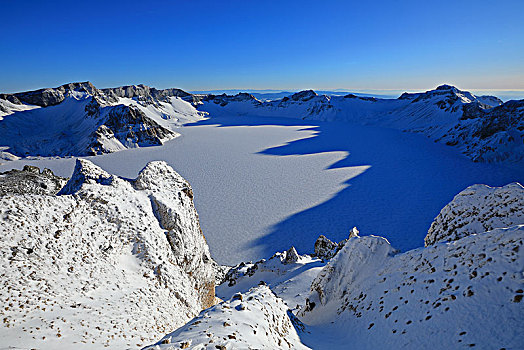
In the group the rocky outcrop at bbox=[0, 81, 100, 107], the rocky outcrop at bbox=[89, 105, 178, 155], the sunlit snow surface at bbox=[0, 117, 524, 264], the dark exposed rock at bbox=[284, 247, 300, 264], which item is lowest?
the dark exposed rock at bbox=[284, 247, 300, 264]

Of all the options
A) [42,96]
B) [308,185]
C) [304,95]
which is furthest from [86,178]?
[304,95]

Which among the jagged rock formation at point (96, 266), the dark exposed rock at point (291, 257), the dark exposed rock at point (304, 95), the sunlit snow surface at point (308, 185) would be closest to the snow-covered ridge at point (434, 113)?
the dark exposed rock at point (304, 95)

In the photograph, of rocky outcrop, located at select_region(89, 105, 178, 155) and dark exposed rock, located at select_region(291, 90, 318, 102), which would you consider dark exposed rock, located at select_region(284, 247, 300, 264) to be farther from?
dark exposed rock, located at select_region(291, 90, 318, 102)

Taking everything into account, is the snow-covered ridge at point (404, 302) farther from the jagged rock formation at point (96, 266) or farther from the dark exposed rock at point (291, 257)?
the dark exposed rock at point (291, 257)

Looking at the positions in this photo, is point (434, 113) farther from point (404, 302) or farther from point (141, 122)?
point (404, 302)

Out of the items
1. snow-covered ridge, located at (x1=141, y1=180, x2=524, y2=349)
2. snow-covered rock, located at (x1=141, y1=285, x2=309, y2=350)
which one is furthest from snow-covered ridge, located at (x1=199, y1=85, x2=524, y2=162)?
snow-covered rock, located at (x1=141, y1=285, x2=309, y2=350)

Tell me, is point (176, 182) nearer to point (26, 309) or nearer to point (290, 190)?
point (26, 309)

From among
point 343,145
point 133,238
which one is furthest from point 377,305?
point 343,145
